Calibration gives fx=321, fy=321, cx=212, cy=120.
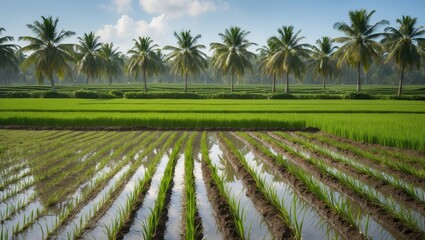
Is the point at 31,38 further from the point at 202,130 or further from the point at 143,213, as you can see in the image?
the point at 143,213

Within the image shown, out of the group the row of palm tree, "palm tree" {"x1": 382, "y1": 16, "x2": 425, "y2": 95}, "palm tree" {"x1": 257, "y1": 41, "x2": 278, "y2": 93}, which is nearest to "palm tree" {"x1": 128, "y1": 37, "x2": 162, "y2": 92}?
the row of palm tree

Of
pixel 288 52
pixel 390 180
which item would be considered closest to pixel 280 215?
pixel 390 180

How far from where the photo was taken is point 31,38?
3169 centimetres

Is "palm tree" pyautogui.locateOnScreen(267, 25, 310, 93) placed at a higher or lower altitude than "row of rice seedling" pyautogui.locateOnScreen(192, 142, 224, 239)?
higher

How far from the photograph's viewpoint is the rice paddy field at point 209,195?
3.25 metres

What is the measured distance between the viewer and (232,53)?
118 feet

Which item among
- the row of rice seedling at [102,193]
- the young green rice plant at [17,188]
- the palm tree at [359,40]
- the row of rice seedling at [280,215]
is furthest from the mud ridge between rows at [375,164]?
the palm tree at [359,40]

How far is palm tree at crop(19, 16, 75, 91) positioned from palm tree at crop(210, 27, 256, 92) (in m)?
15.8

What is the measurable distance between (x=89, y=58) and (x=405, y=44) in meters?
36.8

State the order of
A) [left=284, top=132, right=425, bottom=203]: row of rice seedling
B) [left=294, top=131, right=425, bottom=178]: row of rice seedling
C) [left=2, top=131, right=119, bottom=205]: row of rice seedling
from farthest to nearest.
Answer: [left=294, top=131, right=425, bottom=178]: row of rice seedling, [left=2, top=131, right=119, bottom=205]: row of rice seedling, [left=284, top=132, right=425, bottom=203]: row of rice seedling

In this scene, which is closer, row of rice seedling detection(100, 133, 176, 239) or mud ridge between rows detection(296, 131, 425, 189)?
row of rice seedling detection(100, 133, 176, 239)

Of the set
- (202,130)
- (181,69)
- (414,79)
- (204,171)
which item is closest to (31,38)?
(181,69)

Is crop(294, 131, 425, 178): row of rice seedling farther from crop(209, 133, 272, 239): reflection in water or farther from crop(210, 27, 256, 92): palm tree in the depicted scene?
crop(210, 27, 256, 92): palm tree

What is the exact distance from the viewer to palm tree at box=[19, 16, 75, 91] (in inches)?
1240
